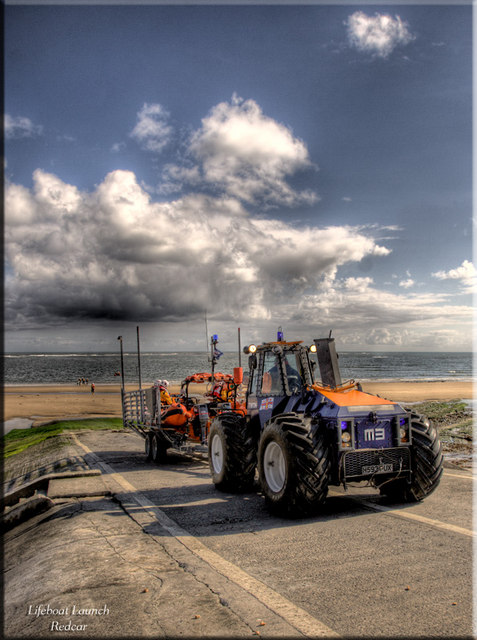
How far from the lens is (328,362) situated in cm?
865

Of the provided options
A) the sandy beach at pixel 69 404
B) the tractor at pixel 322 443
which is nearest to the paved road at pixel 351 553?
the tractor at pixel 322 443

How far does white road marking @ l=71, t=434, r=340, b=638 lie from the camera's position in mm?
4074

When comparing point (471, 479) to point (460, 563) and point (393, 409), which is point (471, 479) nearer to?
point (393, 409)

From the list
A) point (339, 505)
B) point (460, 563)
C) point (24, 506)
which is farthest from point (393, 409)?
Answer: point (24, 506)

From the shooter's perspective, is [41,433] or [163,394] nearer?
[163,394]

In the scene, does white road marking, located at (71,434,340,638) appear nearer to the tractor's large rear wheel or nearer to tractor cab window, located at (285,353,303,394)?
the tractor's large rear wheel

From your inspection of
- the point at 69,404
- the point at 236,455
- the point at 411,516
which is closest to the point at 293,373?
the point at 236,455

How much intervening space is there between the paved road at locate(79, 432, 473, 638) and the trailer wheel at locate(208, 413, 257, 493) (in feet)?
0.92

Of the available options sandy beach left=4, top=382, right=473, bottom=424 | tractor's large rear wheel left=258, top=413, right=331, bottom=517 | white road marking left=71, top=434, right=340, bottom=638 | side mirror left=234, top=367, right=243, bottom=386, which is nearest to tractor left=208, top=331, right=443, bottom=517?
tractor's large rear wheel left=258, top=413, right=331, bottom=517

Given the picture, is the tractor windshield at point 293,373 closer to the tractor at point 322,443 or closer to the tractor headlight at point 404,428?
the tractor at point 322,443

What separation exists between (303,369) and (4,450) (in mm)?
17355

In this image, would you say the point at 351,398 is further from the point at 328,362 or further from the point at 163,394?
the point at 163,394

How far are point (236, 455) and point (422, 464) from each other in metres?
3.18

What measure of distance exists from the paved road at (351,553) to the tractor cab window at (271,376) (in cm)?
198
